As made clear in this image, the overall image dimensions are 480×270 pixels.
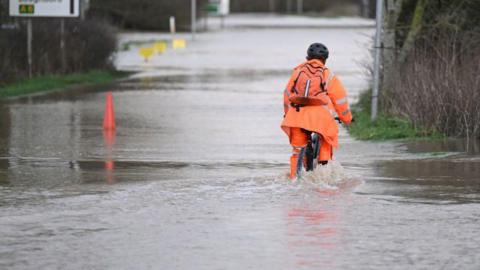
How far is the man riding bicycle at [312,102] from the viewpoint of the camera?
40.0 feet

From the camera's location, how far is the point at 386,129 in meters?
19.0

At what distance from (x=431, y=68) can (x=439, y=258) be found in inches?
446

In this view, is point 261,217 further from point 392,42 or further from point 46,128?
point 392,42

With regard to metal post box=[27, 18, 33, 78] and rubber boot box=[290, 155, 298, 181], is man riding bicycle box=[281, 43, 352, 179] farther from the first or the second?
metal post box=[27, 18, 33, 78]

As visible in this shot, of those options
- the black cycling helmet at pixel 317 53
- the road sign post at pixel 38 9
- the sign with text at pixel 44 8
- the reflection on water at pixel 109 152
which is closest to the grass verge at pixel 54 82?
the road sign post at pixel 38 9

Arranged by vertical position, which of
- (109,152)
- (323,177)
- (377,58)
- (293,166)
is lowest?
(109,152)

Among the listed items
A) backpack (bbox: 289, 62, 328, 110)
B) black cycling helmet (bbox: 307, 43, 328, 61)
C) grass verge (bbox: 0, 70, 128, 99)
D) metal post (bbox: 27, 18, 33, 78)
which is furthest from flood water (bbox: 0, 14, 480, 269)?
metal post (bbox: 27, 18, 33, 78)

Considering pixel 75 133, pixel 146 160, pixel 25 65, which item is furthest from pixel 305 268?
pixel 25 65

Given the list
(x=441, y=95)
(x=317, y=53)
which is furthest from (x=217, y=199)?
(x=441, y=95)

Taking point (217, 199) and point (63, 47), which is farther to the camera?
point (63, 47)

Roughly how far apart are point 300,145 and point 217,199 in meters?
1.22

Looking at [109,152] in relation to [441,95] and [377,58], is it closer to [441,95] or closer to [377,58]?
[441,95]

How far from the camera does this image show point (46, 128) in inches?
810

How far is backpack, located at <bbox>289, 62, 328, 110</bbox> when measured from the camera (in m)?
12.2
